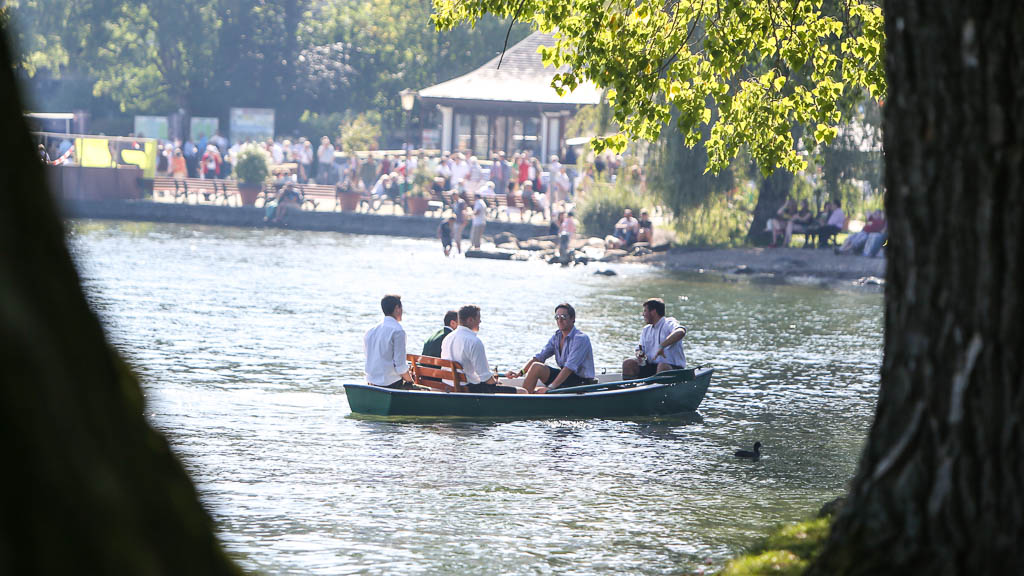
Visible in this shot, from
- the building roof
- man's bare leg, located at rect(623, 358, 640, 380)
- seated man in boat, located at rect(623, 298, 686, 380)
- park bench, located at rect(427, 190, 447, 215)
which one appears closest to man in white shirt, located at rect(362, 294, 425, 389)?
man's bare leg, located at rect(623, 358, 640, 380)

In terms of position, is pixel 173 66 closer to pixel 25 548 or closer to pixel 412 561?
pixel 412 561

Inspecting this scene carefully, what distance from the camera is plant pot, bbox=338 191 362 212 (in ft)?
157

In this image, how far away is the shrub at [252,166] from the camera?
160 ft

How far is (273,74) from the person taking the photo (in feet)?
224

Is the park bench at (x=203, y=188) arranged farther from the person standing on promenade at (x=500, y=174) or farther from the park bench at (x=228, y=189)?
the person standing on promenade at (x=500, y=174)

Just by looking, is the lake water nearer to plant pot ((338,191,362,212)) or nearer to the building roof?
plant pot ((338,191,362,212))

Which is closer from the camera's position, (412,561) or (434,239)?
(412,561)

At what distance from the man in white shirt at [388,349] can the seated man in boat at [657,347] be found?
279 centimetres

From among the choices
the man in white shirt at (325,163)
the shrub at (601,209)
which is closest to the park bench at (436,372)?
the shrub at (601,209)

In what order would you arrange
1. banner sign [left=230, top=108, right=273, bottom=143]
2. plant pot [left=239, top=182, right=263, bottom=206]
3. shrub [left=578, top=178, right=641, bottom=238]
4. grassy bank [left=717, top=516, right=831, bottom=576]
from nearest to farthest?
grassy bank [left=717, top=516, right=831, bottom=576], shrub [left=578, top=178, right=641, bottom=238], plant pot [left=239, top=182, right=263, bottom=206], banner sign [left=230, top=108, right=273, bottom=143]

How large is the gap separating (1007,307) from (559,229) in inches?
1482

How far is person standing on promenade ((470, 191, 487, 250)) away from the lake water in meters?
8.91

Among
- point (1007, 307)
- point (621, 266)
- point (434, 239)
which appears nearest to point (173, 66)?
point (434, 239)

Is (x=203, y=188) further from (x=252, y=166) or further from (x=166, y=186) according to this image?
(x=252, y=166)
